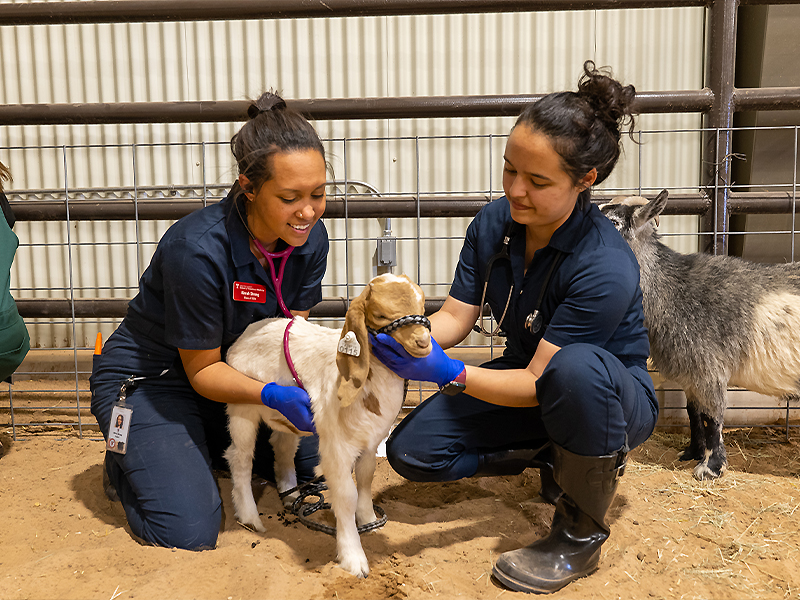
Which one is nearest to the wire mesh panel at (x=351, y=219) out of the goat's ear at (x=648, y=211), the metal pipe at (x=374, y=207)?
the metal pipe at (x=374, y=207)

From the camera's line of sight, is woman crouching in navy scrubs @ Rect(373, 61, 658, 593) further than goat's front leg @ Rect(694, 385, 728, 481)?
No

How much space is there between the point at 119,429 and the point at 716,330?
9.13ft

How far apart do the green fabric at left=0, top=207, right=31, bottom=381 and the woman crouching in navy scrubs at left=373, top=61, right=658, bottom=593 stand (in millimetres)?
1921

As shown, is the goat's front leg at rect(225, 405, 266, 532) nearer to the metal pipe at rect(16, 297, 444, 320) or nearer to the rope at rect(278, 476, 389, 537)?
the rope at rect(278, 476, 389, 537)

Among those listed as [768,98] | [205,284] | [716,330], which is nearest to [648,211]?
[716,330]

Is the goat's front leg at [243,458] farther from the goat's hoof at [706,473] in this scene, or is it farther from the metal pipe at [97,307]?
the goat's hoof at [706,473]

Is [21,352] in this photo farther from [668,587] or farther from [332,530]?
[668,587]

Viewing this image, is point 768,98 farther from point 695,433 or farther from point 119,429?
point 119,429

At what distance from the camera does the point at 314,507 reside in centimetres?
237

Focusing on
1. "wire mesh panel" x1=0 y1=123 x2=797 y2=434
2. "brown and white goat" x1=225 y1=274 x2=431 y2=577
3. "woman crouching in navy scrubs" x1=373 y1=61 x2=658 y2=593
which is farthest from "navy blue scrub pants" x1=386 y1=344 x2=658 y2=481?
"wire mesh panel" x1=0 y1=123 x2=797 y2=434

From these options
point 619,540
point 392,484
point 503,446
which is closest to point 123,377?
point 392,484

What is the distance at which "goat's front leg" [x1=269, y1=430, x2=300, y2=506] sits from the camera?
99.3 inches

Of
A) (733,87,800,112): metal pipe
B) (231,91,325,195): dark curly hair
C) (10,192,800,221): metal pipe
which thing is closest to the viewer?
(231,91,325,195): dark curly hair

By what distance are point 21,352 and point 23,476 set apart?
0.60 m
